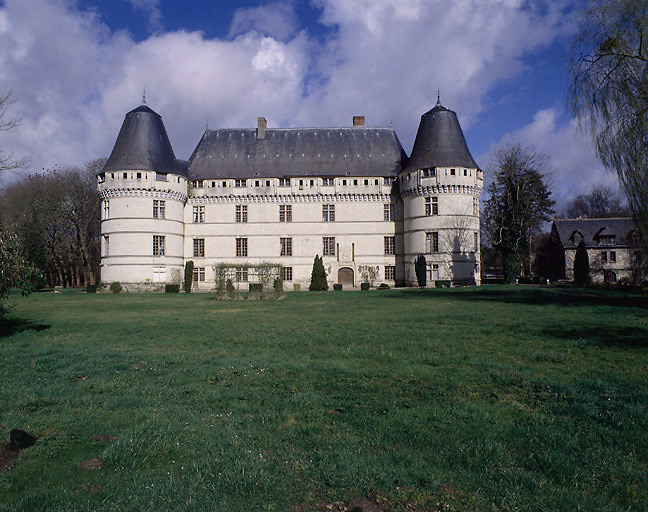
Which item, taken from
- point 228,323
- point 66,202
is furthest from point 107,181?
point 228,323

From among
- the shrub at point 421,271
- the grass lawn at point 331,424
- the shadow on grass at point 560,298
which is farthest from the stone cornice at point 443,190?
the grass lawn at point 331,424

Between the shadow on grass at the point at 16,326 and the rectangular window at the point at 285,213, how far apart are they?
2637 cm

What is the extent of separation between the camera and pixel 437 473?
344cm

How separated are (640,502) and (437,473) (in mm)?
1420

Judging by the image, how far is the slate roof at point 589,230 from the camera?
4566cm

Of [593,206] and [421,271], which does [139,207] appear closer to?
[421,271]

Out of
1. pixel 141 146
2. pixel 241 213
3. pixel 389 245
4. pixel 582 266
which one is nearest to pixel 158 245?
pixel 241 213

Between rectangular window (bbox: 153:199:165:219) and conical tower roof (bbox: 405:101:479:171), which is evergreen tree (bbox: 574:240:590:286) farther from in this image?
rectangular window (bbox: 153:199:165:219)

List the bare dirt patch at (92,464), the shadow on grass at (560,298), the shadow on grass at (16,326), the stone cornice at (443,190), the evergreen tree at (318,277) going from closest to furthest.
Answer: the bare dirt patch at (92,464), the shadow on grass at (16,326), the shadow on grass at (560,298), the evergreen tree at (318,277), the stone cornice at (443,190)

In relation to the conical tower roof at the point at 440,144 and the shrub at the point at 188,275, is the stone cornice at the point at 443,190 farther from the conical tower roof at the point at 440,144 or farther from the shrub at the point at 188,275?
the shrub at the point at 188,275

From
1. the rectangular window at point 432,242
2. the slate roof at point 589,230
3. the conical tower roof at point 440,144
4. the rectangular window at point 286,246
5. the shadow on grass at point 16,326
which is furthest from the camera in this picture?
the slate roof at point 589,230

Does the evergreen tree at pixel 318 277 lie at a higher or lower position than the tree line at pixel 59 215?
lower

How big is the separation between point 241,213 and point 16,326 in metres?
27.1

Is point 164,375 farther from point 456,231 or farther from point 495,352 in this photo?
point 456,231
